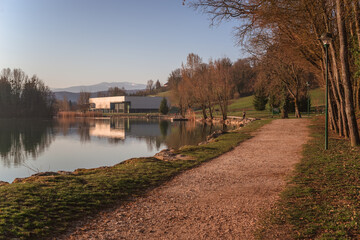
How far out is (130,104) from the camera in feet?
338

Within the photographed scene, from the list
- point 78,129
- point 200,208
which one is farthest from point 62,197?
point 78,129

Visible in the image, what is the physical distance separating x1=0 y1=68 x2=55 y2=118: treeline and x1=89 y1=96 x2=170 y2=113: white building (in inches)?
1001

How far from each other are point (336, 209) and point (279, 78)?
1073 inches

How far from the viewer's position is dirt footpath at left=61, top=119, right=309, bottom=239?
4.72 m

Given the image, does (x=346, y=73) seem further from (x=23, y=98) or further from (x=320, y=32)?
(x=23, y=98)

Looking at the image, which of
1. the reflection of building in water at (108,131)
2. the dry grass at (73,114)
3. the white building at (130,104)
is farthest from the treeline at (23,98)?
the reflection of building in water at (108,131)

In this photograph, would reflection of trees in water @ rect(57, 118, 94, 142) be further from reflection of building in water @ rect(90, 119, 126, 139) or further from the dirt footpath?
the dirt footpath

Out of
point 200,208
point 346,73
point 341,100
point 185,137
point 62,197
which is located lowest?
point 185,137

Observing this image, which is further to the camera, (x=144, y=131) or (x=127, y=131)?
(x=127, y=131)

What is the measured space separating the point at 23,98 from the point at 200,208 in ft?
278

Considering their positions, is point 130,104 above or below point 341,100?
above

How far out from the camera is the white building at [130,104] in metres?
103

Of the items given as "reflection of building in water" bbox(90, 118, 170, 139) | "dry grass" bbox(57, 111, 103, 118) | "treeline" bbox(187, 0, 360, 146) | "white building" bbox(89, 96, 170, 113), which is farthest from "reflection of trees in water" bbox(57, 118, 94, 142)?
"white building" bbox(89, 96, 170, 113)

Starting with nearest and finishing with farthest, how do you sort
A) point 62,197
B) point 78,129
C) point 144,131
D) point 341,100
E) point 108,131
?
1. point 62,197
2. point 341,100
3. point 144,131
4. point 108,131
5. point 78,129
